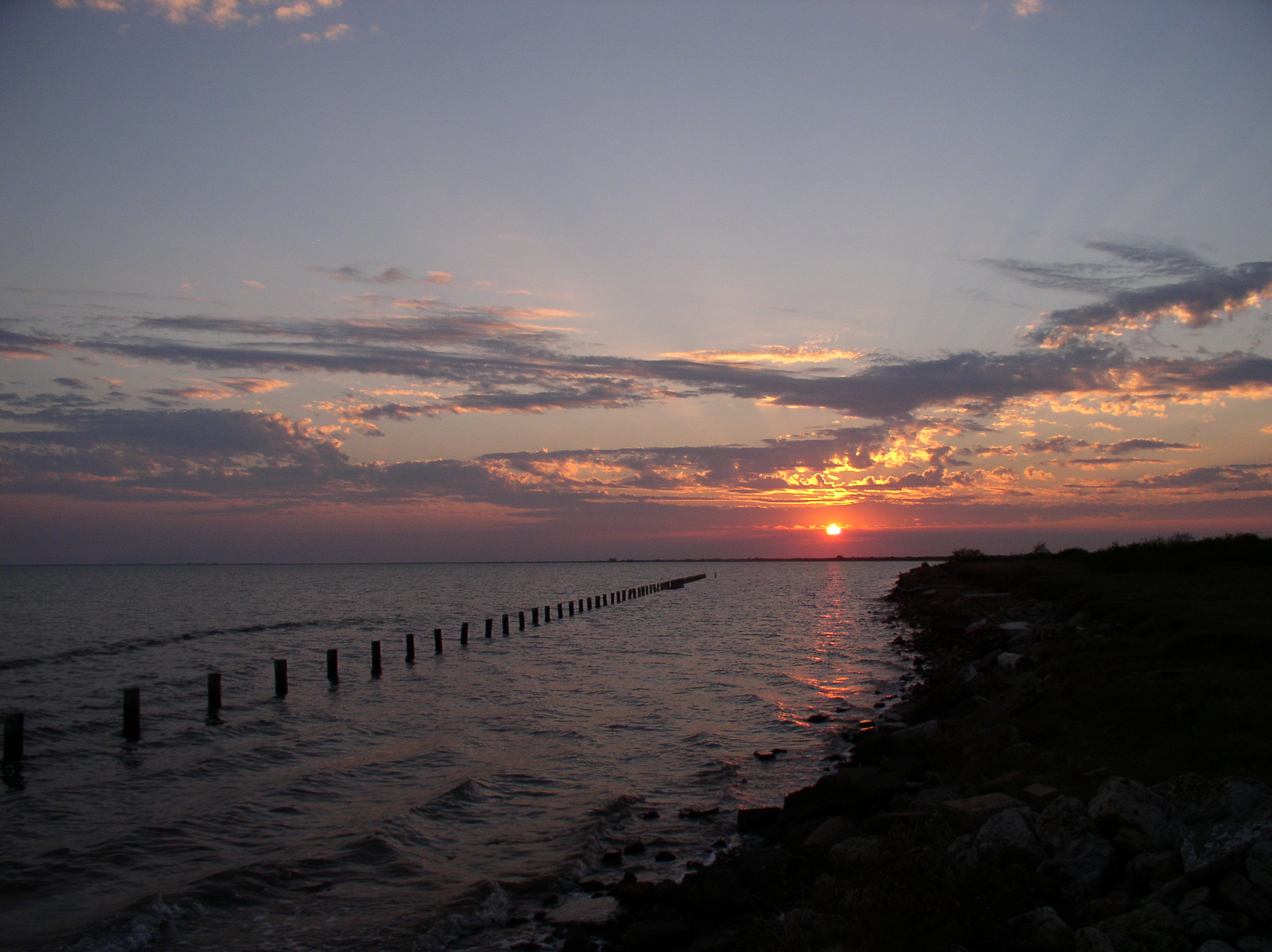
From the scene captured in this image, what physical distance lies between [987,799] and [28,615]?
215 ft

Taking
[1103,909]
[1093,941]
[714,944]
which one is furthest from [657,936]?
[1093,941]

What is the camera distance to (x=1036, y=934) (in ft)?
17.1

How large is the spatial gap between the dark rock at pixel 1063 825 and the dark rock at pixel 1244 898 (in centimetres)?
138

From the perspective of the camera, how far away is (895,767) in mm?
12148

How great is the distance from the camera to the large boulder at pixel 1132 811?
6312 mm

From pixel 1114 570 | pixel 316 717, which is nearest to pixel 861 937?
pixel 316 717

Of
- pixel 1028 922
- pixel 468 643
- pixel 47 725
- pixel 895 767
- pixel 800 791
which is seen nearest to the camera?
pixel 1028 922

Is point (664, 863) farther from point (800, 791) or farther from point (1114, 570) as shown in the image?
point (1114, 570)

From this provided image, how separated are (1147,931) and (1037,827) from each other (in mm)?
1962

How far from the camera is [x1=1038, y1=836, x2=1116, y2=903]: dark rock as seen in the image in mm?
5949

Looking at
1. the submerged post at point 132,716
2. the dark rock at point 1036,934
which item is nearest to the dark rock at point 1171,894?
the dark rock at point 1036,934

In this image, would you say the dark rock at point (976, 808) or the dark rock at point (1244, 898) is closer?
the dark rock at point (1244, 898)

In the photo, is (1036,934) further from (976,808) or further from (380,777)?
(380,777)

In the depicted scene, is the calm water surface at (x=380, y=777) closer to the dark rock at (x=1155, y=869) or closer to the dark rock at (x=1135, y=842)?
the dark rock at (x=1135, y=842)
